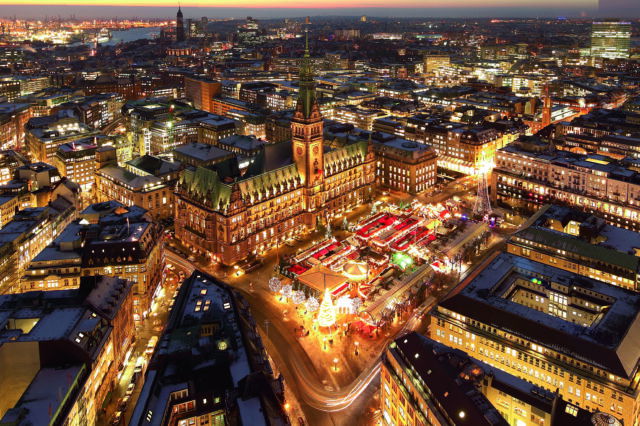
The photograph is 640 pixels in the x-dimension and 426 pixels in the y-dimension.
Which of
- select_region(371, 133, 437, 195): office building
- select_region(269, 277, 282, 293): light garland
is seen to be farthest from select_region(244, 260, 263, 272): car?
select_region(371, 133, 437, 195): office building

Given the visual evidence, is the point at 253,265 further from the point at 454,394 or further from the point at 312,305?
the point at 454,394

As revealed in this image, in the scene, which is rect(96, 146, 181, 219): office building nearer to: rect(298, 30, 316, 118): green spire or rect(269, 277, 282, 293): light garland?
rect(298, 30, 316, 118): green spire

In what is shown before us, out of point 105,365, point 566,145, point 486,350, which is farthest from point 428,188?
point 105,365

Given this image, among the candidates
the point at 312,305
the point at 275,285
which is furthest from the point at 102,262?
the point at 312,305

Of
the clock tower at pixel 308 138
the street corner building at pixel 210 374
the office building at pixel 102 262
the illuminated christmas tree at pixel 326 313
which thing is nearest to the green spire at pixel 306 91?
the clock tower at pixel 308 138

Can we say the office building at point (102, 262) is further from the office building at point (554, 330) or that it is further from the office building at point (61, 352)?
the office building at point (554, 330)

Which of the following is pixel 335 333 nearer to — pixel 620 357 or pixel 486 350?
pixel 486 350
